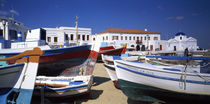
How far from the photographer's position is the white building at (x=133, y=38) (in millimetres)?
35531

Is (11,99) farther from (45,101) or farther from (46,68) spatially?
(46,68)

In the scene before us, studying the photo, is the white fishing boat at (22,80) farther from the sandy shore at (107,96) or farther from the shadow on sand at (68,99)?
the sandy shore at (107,96)

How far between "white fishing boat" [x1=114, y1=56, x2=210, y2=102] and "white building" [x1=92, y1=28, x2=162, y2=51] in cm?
3055

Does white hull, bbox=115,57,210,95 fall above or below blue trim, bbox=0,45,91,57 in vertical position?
below

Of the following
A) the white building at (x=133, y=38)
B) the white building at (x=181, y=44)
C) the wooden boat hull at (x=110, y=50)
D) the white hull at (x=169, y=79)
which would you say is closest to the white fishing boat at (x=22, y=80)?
the white hull at (x=169, y=79)

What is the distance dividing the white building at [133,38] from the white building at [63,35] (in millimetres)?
7862

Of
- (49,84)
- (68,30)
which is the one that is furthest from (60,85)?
(68,30)

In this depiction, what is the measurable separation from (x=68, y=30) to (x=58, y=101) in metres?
24.1

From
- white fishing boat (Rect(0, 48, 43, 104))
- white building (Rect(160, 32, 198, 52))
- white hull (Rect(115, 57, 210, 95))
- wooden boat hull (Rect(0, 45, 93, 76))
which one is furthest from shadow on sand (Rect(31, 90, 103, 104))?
white building (Rect(160, 32, 198, 52))

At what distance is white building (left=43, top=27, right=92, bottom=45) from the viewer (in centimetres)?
2619

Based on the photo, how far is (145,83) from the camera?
4496mm

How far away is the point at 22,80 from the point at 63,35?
79.3 feet

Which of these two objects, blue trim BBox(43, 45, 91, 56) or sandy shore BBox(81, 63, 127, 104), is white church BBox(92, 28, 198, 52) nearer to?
sandy shore BBox(81, 63, 127, 104)

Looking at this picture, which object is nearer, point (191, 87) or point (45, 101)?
point (191, 87)
